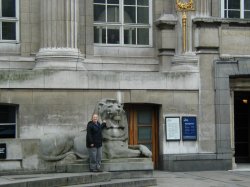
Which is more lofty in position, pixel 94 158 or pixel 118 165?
pixel 94 158

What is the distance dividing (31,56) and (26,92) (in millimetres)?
1676

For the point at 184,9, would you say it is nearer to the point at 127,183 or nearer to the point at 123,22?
the point at 123,22

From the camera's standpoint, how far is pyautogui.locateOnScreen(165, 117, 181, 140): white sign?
22125 millimetres

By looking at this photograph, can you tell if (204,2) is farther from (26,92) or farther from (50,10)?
(26,92)

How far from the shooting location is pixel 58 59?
69.3ft

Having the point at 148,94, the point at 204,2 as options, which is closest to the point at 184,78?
the point at 148,94

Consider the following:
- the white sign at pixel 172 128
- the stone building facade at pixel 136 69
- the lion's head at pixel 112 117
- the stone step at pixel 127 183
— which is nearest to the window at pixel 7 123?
the stone building facade at pixel 136 69

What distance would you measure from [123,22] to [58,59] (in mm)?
3057

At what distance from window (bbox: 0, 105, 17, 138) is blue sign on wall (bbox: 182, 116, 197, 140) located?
5.55m

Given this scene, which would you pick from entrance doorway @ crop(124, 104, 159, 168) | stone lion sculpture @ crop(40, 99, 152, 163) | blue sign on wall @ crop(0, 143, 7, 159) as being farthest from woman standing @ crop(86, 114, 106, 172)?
entrance doorway @ crop(124, 104, 159, 168)

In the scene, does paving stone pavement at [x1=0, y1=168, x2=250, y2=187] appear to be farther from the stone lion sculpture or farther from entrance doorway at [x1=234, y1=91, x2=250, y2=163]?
entrance doorway at [x1=234, y1=91, x2=250, y2=163]

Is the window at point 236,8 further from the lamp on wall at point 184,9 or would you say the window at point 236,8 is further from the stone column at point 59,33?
the stone column at point 59,33

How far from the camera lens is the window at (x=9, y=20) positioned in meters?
21.8

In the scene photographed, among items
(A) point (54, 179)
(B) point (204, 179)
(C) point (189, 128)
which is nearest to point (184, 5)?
(C) point (189, 128)
